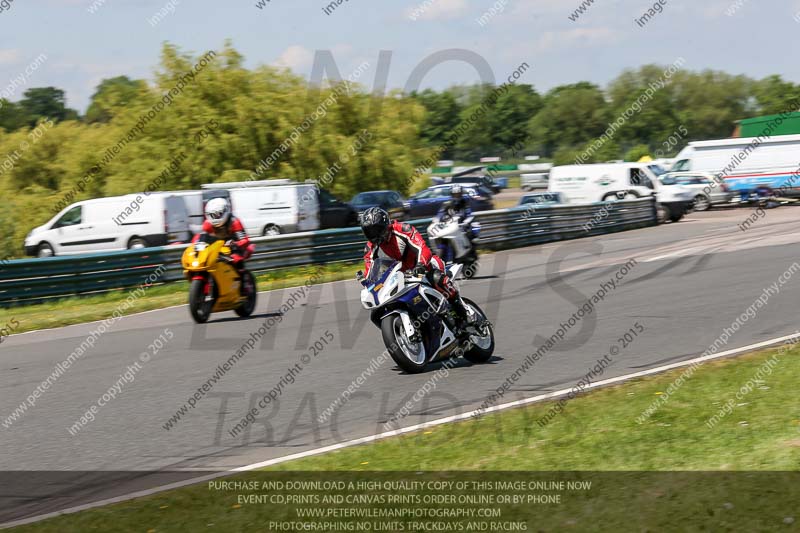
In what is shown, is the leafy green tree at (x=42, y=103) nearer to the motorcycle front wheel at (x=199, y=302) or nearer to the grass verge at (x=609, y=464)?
the motorcycle front wheel at (x=199, y=302)

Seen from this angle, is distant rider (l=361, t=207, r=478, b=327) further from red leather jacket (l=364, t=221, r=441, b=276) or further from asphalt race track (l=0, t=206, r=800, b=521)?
asphalt race track (l=0, t=206, r=800, b=521)

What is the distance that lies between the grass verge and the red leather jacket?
89.1 inches

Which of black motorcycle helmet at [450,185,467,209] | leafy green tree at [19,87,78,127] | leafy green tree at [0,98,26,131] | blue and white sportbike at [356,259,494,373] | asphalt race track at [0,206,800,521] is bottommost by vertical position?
asphalt race track at [0,206,800,521]

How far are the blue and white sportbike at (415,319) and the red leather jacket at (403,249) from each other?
0.47ft

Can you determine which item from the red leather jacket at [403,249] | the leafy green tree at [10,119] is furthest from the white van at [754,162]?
the leafy green tree at [10,119]

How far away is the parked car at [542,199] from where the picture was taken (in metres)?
33.4

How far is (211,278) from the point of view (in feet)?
47.1

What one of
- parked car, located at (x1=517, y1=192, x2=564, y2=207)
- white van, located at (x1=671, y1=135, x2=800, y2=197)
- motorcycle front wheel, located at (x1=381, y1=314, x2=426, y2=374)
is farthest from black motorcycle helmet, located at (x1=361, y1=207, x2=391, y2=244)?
white van, located at (x1=671, y1=135, x2=800, y2=197)

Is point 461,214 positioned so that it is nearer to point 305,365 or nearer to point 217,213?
point 217,213

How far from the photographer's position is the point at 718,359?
9445 millimetres

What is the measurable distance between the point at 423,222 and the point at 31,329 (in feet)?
39.1

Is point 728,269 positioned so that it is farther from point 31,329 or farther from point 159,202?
point 159,202

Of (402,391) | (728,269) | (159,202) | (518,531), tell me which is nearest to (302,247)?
(159,202)

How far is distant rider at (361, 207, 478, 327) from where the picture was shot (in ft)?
30.1
